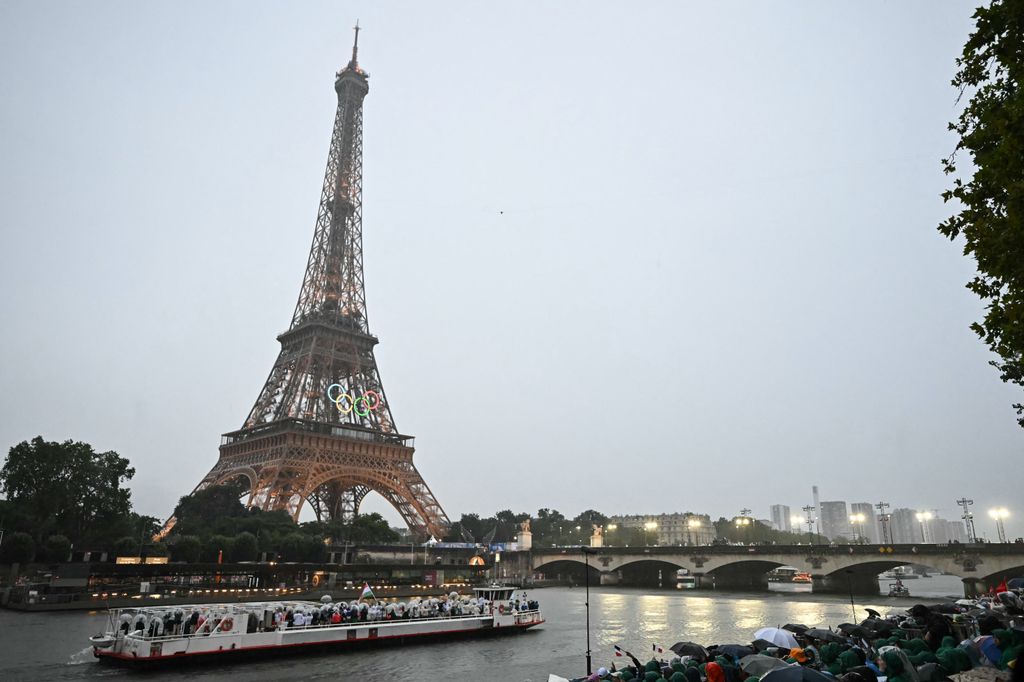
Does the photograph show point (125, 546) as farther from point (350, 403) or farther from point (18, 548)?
point (350, 403)

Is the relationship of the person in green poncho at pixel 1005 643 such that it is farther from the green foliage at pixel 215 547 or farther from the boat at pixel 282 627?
the green foliage at pixel 215 547

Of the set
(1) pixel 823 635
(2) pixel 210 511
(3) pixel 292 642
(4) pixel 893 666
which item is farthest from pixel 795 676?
(2) pixel 210 511

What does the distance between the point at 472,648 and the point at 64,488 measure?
46809 mm

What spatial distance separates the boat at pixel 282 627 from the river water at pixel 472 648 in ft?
2.64

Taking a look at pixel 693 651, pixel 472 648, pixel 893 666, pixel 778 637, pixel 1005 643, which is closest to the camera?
pixel 893 666

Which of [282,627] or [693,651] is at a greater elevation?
[693,651]

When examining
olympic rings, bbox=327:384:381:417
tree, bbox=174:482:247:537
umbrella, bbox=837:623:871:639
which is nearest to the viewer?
umbrella, bbox=837:623:871:639

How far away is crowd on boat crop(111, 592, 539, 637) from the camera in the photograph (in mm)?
33531

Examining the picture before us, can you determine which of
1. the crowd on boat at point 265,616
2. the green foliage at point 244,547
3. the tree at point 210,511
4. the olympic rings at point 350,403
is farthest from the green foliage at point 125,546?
the olympic rings at point 350,403

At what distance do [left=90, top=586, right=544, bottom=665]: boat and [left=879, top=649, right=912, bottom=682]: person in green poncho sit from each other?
3039 centimetres

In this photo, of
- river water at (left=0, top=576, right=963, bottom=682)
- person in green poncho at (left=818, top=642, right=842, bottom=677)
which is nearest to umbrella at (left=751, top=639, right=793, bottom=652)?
person in green poncho at (left=818, top=642, right=842, bottom=677)

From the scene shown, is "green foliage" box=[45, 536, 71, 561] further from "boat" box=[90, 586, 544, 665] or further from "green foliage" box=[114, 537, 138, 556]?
"boat" box=[90, 586, 544, 665]

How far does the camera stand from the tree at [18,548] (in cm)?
5731

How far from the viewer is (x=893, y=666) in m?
15.7
